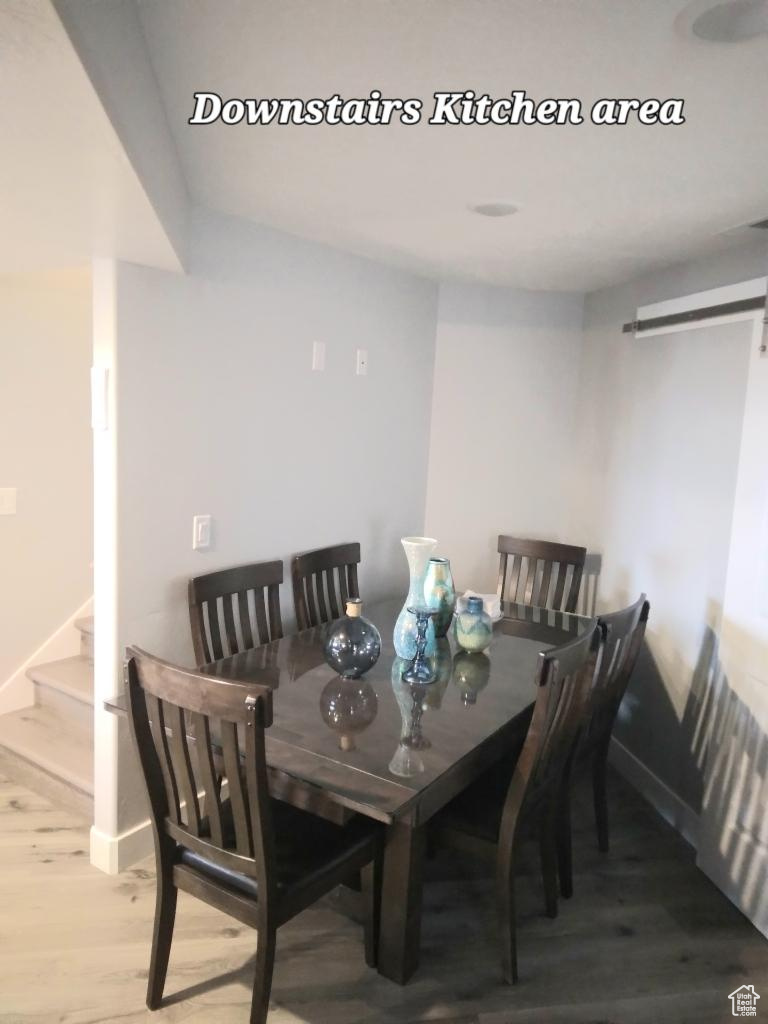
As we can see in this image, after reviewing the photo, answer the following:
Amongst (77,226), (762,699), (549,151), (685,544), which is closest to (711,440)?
(685,544)

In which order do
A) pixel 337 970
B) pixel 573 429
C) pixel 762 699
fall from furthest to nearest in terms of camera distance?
pixel 573 429
pixel 762 699
pixel 337 970

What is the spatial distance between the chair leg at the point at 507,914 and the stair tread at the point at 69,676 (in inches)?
72.3

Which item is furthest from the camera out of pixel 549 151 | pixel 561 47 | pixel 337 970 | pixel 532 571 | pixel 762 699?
pixel 532 571

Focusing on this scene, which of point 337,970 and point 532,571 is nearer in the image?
point 337,970

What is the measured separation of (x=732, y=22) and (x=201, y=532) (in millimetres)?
2023

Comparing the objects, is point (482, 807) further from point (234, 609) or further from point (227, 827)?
point (234, 609)

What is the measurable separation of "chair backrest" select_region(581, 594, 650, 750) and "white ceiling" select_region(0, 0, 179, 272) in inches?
63.9

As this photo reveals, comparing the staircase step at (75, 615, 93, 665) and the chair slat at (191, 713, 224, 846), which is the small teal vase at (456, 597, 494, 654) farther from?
the staircase step at (75, 615, 93, 665)

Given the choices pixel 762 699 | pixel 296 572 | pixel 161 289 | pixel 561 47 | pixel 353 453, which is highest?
pixel 561 47

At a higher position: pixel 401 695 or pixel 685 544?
pixel 685 544

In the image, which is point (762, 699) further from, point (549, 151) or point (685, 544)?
point (549, 151)

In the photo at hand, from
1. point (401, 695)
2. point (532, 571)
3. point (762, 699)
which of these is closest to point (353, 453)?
point (532, 571)

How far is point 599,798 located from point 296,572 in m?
1.42

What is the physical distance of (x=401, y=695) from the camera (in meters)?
2.03
